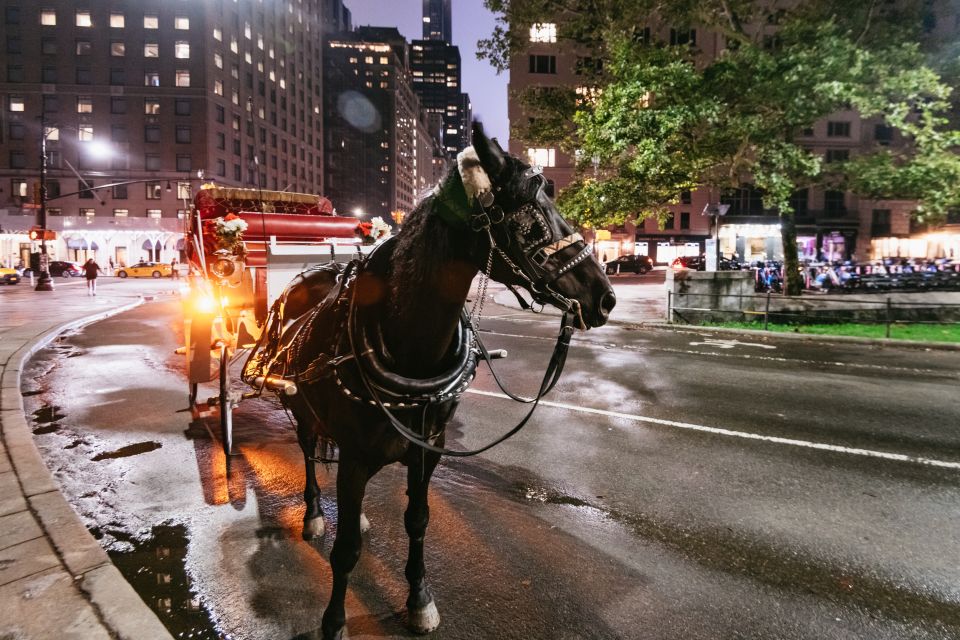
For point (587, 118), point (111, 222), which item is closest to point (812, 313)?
point (587, 118)

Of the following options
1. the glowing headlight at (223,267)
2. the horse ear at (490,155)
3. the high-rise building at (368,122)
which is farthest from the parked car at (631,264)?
the high-rise building at (368,122)

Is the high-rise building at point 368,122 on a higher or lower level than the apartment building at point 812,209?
higher

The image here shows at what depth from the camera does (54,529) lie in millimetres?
3834

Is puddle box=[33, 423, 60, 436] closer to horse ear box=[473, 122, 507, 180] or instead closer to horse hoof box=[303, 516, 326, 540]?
horse hoof box=[303, 516, 326, 540]

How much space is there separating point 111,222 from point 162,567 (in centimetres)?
7391

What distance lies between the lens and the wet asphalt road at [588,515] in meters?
3.26

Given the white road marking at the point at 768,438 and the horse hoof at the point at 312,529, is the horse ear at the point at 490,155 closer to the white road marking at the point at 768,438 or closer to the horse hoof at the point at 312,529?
the horse hoof at the point at 312,529

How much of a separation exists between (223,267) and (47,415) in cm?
366

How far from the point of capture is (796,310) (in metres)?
16.2

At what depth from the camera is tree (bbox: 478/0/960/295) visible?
14.0 metres

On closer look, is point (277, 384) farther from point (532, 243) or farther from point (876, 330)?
point (876, 330)

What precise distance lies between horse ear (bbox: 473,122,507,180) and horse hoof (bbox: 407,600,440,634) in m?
2.50

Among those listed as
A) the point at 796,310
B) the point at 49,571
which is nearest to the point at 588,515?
the point at 49,571

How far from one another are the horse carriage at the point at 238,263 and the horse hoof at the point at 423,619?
3.00 metres
